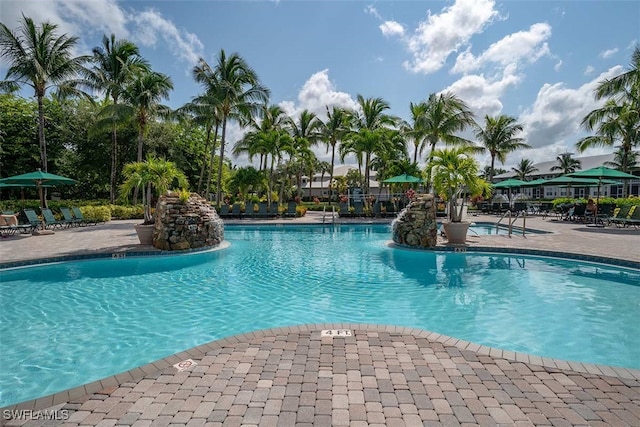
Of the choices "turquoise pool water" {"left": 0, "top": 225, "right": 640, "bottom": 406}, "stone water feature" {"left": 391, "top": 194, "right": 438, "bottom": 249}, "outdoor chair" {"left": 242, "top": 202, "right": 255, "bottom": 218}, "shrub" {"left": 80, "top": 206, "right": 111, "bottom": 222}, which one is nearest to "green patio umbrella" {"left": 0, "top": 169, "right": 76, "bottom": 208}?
"shrub" {"left": 80, "top": 206, "right": 111, "bottom": 222}

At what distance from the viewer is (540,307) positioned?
5848 millimetres

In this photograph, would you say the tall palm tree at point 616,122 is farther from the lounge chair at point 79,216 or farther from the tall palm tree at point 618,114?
the lounge chair at point 79,216

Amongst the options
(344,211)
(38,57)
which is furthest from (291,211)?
(38,57)

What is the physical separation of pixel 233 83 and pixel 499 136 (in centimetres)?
2485

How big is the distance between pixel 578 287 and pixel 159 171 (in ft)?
39.7

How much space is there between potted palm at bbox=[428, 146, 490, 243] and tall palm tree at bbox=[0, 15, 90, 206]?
19042 mm

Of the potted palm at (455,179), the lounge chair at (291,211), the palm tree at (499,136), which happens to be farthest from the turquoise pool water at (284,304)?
the palm tree at (499,136)

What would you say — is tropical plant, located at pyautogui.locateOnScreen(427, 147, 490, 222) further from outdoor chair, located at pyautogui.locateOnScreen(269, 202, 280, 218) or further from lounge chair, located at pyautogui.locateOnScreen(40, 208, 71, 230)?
lounge chair, located at pyautogui.locateOnScreen(40, 208, 71, 230)

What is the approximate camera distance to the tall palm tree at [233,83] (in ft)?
71.9

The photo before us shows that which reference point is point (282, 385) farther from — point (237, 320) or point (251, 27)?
point (251, 27)

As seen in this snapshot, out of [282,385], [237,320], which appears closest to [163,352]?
[237,320]

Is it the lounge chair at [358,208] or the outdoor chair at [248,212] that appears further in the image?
the outdoor chair at [248,212]

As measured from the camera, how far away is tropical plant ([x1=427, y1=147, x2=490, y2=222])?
11180 millimetres

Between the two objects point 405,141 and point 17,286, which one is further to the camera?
point 405,141
